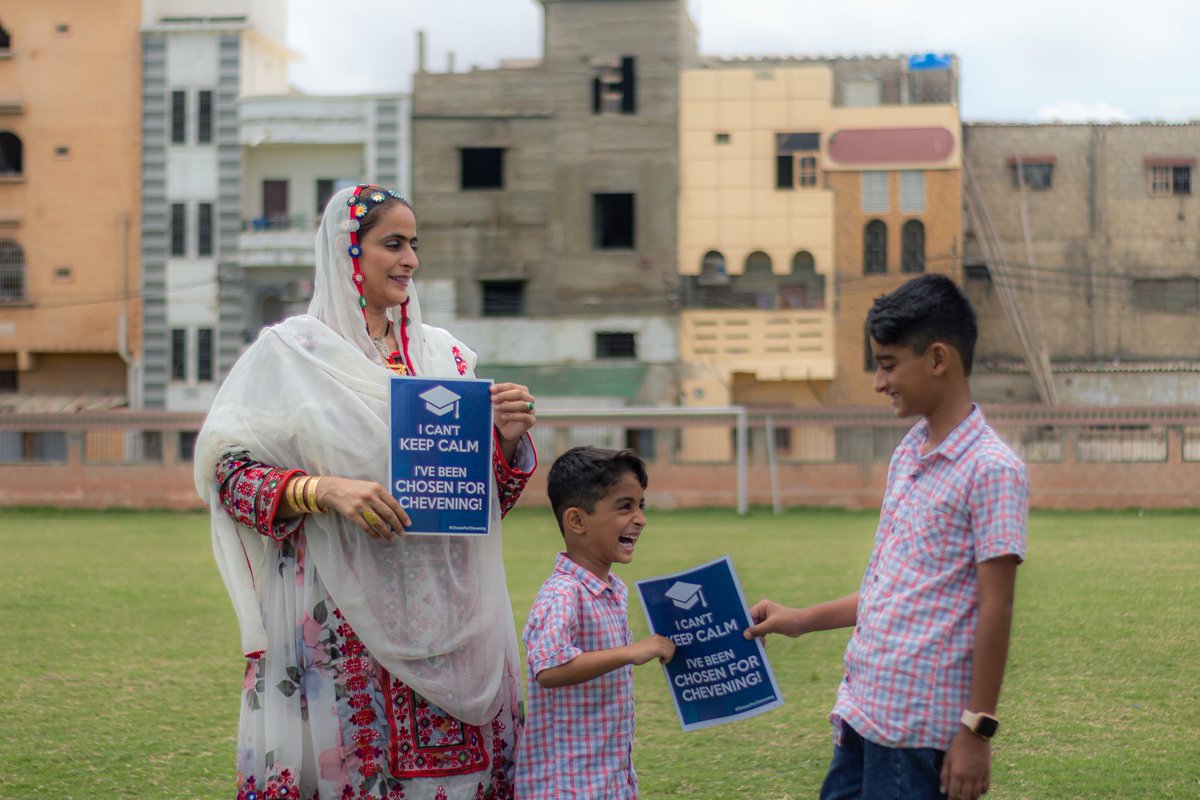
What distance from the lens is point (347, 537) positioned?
139 inches

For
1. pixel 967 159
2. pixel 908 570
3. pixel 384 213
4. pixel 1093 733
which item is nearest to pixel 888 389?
pixel 908 570

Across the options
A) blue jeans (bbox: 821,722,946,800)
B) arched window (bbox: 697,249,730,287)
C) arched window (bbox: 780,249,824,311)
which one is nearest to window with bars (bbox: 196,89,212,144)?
arched window (bbox: 697,249,730,287)

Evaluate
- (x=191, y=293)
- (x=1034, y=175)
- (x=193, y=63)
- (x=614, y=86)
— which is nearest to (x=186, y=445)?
(x=191, y=293)

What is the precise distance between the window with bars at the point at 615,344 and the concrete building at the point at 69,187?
34.7ft

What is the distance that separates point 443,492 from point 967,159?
32.3 meters

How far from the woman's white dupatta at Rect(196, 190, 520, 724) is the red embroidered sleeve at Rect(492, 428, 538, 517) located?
75 millimetres

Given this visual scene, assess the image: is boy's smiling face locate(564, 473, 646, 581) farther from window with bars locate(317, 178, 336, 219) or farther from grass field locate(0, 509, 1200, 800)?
window with bars locate(317, 178, 336, 219)

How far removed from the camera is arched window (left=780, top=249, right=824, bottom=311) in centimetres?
3306

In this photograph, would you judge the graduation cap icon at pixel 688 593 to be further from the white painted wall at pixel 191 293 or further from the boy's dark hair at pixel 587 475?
the white painted wall at pixel 191 293

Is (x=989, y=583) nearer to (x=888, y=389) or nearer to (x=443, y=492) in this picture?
(x=888, y=389)

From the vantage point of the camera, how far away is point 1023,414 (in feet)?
82.2

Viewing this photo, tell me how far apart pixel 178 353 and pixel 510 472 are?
31.5 meters

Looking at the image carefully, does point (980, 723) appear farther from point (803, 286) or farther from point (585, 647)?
point (803, 286)

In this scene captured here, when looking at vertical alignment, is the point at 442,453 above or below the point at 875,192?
below
